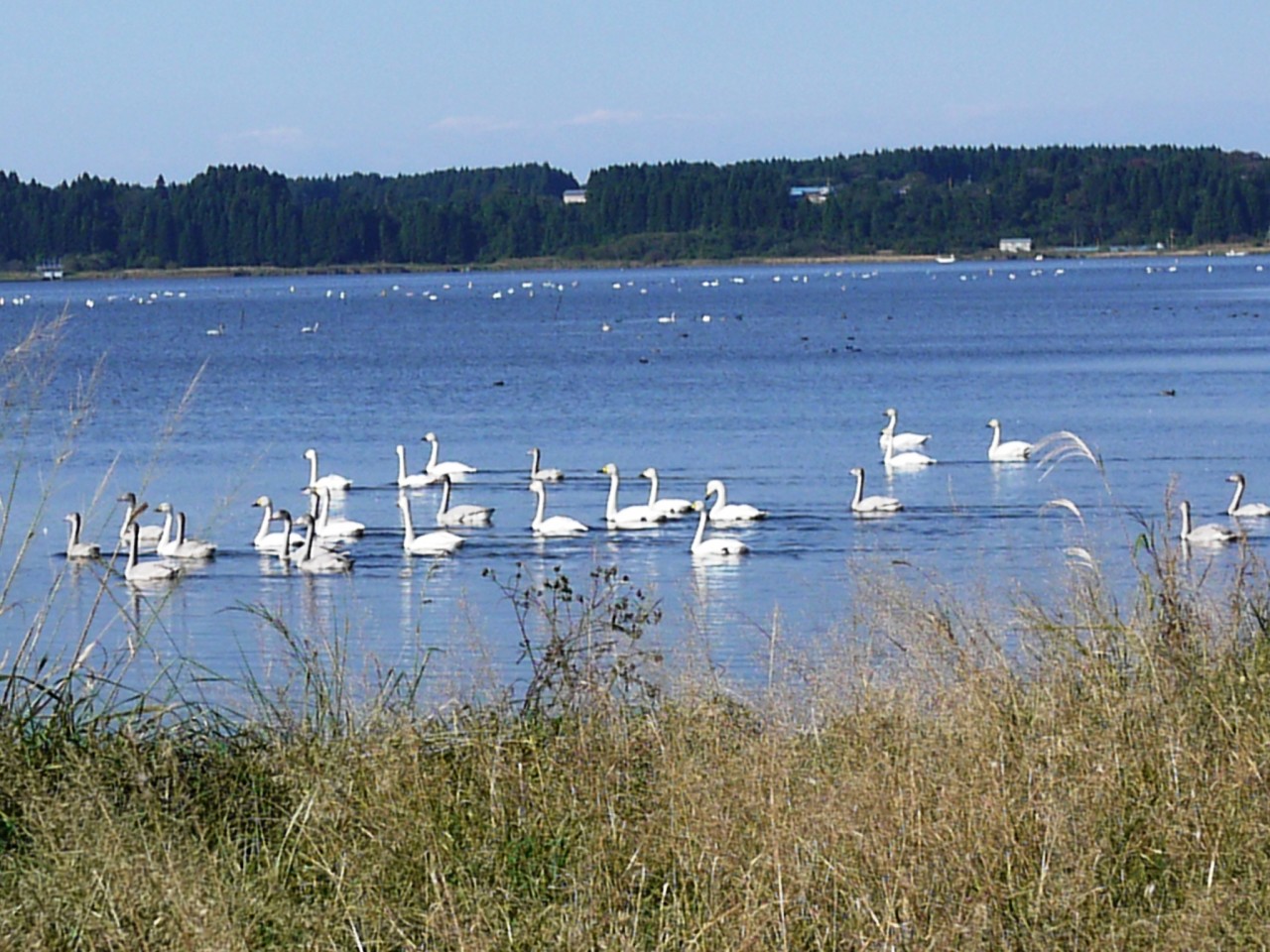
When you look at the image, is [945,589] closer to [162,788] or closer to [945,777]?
[945,777]

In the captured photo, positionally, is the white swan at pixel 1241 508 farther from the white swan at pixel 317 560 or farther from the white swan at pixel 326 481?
the white swan at pixel 326 481

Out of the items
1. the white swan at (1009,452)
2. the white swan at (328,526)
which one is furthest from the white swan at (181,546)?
the white swan at (1009,452)

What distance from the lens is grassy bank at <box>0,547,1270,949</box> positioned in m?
4.64

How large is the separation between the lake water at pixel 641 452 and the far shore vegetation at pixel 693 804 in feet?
1.87

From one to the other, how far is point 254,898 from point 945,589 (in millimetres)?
3161

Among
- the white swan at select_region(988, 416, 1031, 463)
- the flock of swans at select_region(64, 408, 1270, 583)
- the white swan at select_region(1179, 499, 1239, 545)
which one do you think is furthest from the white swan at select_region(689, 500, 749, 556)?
the white swan at select_region(988, 416, 1031, 463)

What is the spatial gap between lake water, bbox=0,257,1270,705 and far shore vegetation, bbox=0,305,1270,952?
569 millimetres

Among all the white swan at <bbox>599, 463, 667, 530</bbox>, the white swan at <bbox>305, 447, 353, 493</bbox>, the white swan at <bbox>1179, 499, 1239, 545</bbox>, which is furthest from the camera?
the white swan at <bbox>305, 447, 353, 493</bbox>

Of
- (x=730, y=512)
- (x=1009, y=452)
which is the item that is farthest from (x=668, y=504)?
(x=1009, y=452)

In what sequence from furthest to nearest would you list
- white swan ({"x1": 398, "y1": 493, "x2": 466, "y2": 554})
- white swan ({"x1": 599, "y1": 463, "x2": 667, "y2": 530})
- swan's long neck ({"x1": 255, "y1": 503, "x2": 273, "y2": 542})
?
1. white swan ({"x1": 599, "y1": 463, "x2": 667, "y2": 530})
2. swan's long neck ({"x1": 255, "y1": 503, "x2": 273, "y2": 542})
3. white swan ({"x1": 398, "y1": 493, "x2": 466, "y2": 554})

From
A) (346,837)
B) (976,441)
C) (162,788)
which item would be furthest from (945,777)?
(976,441)

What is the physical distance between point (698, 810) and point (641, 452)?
2736 centimetres

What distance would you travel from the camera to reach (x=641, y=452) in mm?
32500

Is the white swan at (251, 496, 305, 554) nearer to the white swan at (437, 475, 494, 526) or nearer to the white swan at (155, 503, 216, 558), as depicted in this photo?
the white swan at (155, 503, 216, 558)
